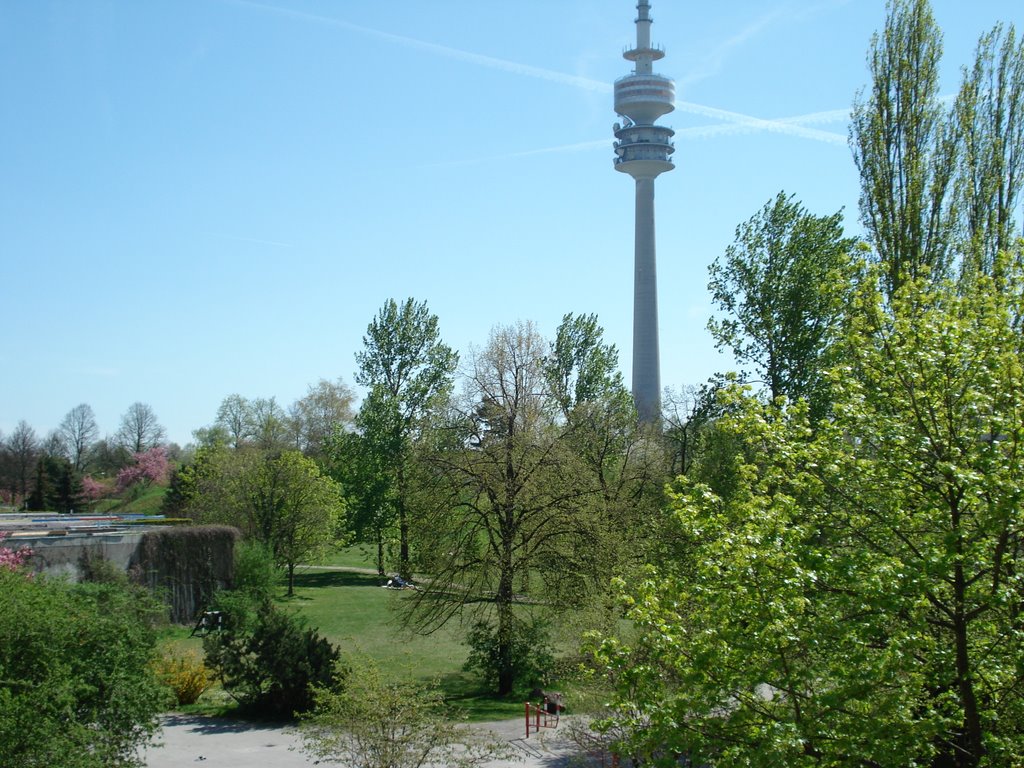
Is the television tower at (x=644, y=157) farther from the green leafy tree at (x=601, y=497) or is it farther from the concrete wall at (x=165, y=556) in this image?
the concrete wall at (x=165, y=556)

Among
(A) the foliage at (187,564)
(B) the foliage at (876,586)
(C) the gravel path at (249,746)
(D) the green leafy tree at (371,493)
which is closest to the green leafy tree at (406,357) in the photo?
(D) the green leafy tree at (371,493)

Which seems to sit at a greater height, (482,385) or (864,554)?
(482,385)

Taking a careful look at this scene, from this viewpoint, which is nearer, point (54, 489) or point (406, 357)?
point (406, 357)

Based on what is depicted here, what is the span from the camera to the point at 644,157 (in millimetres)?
97250

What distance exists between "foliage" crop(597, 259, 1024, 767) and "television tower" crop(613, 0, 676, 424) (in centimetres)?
8060

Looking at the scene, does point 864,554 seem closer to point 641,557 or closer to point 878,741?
point 878,741

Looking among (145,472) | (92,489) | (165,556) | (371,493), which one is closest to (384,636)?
(165,556)

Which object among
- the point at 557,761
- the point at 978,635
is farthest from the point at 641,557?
the point at 978,635

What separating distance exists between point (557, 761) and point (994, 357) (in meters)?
14.1

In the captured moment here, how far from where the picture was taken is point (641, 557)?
1080 inches

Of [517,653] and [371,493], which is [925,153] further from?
[371,493]

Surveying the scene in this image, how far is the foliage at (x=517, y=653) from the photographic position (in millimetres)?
27047

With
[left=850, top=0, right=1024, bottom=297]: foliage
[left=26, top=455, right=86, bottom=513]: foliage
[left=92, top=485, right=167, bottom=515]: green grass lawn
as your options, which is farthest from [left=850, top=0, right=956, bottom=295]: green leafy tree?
[left=26, top=455, right=86, bottom=513]: foliage

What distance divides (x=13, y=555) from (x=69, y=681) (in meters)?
13.3
